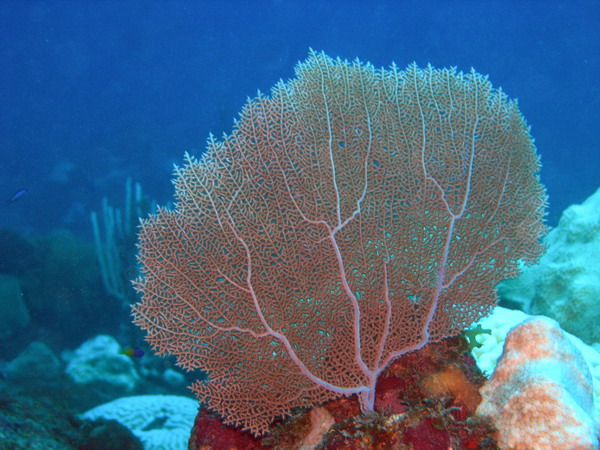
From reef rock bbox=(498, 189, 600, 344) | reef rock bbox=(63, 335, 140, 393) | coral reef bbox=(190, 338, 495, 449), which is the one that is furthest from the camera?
reef rock bbox=(63, 335, 140, 393)

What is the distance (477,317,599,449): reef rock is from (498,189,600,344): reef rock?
4.23 m

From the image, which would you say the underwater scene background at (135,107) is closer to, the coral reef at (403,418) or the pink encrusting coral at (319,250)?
the coral reef at (403,418)

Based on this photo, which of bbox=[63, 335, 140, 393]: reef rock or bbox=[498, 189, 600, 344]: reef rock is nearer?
bbox=[498, 189, 600, 344]: reef rock

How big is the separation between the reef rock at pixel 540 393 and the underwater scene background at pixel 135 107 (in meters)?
8.66

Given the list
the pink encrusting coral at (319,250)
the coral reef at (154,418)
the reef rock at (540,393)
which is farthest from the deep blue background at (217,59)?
the reef rock at (540,393)

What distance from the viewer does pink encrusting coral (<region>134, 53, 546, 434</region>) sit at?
277 centimetres

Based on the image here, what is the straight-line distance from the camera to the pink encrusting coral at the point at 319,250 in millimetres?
2771

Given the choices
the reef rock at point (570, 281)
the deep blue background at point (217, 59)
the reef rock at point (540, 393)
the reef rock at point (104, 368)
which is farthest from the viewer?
the deep blue background at point (217, 59)

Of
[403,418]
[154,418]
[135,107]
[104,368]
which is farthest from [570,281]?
[135,107]

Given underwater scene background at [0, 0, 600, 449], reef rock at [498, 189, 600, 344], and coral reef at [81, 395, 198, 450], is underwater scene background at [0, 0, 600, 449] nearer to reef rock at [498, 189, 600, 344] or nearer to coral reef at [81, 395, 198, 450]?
coral reef at [81, 395, 198, 450]

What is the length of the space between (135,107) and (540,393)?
3361cm

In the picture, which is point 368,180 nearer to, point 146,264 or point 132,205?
point 146,264

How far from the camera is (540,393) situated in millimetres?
2180

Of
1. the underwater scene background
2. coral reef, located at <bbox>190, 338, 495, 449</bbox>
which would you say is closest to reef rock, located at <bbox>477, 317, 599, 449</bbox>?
coral reef, located at <bbox>190, 338, 495, 449</bbox>
